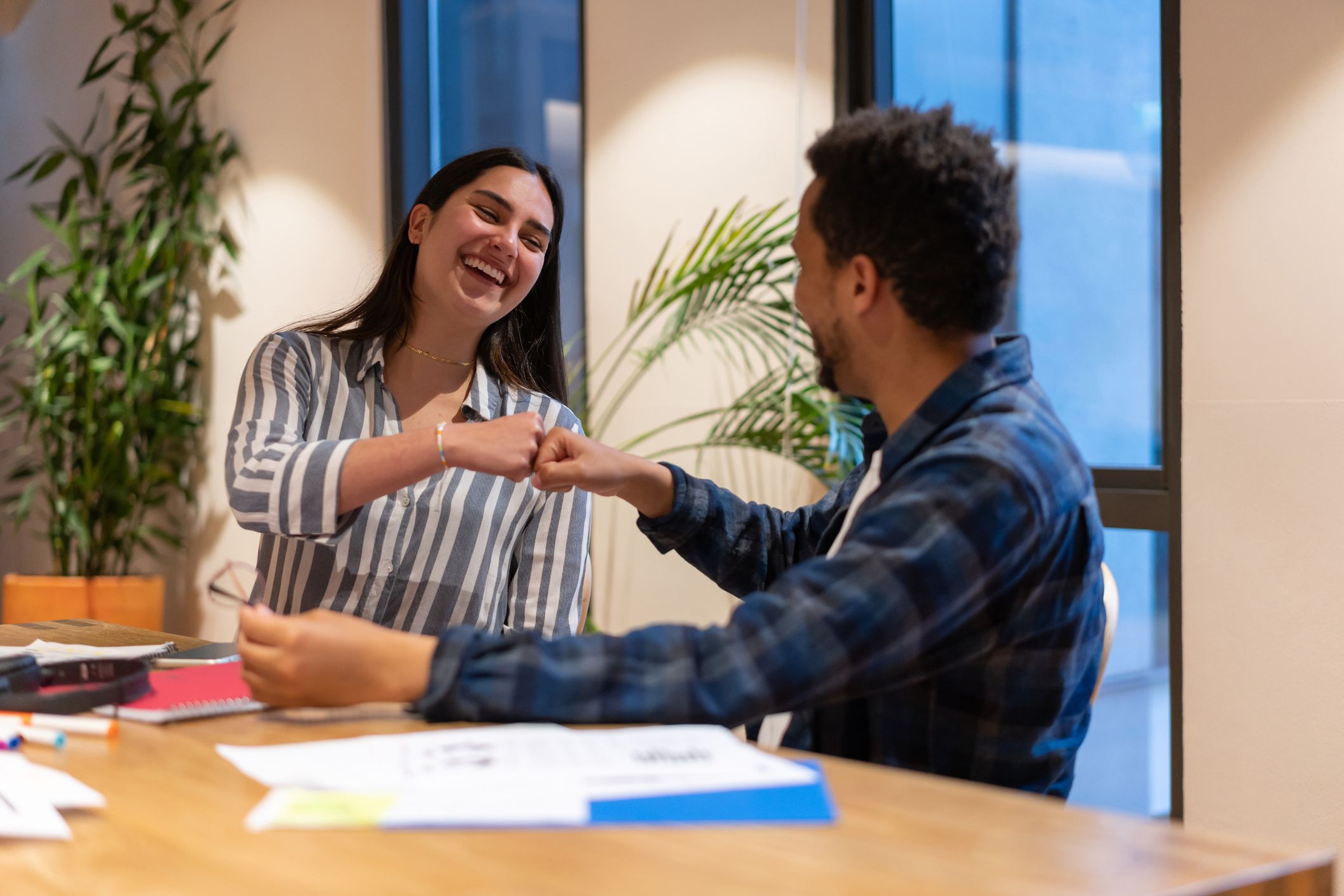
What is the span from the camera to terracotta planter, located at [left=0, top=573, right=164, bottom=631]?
5191 mm

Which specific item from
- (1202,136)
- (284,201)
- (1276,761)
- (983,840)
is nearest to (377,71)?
(284,201)

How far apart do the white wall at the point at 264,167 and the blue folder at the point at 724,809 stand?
3.98 m

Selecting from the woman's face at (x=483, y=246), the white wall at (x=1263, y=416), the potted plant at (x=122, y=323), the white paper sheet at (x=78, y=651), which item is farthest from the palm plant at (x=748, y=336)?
the potted plant at (x=122, y=323)

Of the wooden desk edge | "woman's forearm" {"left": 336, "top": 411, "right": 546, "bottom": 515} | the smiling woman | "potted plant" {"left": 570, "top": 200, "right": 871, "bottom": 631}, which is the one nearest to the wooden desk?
the wooden desk edge

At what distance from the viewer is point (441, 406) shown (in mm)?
2143

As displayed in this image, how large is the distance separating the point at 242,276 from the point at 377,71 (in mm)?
1110

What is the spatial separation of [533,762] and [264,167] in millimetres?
4941

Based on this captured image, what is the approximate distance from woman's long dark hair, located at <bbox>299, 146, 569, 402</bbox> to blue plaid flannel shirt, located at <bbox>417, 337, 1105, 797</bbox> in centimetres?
111

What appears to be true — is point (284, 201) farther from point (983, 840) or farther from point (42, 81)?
point (983, 840)

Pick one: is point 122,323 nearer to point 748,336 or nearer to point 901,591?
point 748,336

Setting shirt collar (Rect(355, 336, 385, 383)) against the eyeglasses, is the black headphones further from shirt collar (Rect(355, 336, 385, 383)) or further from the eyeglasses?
shirt collar (Rect(355, 336, 385, 383))

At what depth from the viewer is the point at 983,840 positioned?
81 cm

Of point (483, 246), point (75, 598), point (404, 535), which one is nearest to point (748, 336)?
point (483, 246)

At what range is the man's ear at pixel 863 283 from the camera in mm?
1287
